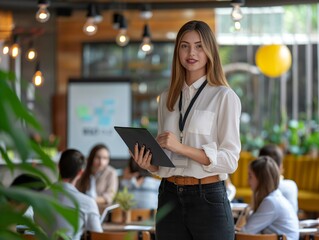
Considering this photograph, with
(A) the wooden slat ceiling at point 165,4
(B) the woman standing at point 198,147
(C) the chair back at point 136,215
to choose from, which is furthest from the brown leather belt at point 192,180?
(A) the wooden slat ceiling at point 165,4

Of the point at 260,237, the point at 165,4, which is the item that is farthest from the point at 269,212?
the point at 165,4

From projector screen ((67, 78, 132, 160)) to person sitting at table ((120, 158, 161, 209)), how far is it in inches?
223

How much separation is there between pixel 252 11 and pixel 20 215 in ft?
57.2

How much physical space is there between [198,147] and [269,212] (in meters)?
2.34

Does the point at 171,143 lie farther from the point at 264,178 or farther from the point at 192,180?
the point at 264,178

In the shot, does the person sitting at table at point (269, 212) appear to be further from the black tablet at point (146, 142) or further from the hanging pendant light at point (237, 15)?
the black tablet at point (146, 142)

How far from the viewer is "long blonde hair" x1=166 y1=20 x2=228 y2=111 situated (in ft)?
11.2

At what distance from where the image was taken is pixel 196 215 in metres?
3.30

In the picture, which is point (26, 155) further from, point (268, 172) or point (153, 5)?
point (153, 5)

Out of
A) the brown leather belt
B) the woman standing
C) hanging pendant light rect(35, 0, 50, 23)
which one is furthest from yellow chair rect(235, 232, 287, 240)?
hanging pendant light rect(35, 0, 50, 23)

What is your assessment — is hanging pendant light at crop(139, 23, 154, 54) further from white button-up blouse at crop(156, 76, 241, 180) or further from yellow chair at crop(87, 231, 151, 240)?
white button-up blouse at crop(156, 76, 241, 180)

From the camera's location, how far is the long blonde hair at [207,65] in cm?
341

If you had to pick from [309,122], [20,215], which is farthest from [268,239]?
[309,122]

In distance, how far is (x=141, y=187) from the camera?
809 centimetres
